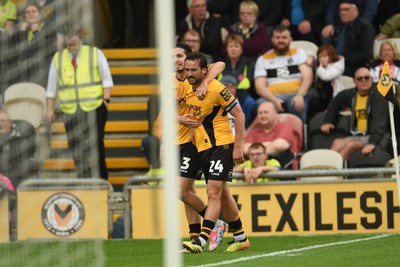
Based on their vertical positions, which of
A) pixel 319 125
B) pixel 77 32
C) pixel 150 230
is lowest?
pixel 150 230

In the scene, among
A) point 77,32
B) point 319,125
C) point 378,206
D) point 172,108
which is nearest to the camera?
point 172,108

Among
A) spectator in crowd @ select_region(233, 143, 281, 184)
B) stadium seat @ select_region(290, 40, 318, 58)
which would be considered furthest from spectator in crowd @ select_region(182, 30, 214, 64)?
spectator in crowd @ select_region(233, 143, 281, 184)

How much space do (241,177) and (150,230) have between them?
126 centimetres

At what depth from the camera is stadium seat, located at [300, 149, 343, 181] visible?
Answer: 16781 mm

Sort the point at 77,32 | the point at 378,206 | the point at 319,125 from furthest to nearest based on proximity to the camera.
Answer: the point at 319,125 < the point at 77,32 < the point at 378,206

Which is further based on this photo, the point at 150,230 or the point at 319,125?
the point at 319,125

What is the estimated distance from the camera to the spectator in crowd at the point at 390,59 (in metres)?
17.6

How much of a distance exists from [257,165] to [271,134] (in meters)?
1.24

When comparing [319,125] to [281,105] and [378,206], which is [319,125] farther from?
[378,206]

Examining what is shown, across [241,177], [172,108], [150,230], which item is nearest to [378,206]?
[241,177]

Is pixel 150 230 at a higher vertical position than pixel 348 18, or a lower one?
lower

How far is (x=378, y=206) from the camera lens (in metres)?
15.5

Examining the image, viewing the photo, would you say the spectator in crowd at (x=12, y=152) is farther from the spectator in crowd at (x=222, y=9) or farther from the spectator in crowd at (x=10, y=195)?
the spectator in crowd at (x=222, y=9)

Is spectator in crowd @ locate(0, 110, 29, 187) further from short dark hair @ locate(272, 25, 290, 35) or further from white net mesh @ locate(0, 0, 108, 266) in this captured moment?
short dark hair @ locate(272, 25, 290, 35)
